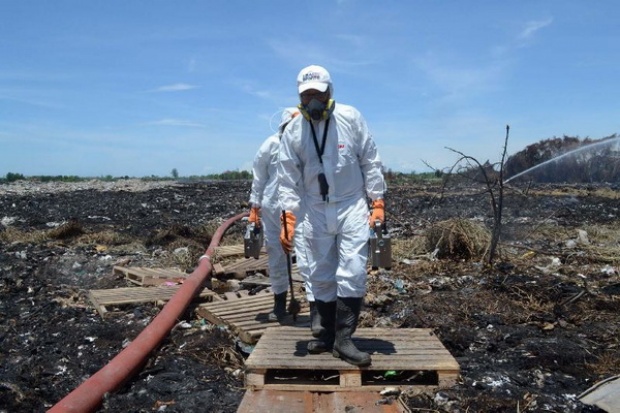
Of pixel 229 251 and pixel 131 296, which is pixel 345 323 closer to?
pixel 131 296

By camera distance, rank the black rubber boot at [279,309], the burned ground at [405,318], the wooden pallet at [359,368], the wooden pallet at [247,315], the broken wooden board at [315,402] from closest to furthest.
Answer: the broken wooden board at [315,402] → the wooden pallet at [359,368] → the burned ground at [405,318] → the wooden pallet at [247,315] → the black rubber boot at [279,309]

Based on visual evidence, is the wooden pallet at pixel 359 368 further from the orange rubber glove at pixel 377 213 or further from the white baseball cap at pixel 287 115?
the white baseball cap at pixel 287 115

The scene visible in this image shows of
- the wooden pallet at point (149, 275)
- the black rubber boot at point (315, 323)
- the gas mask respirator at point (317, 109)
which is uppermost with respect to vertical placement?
the gas mask respirator at point (317, 109)

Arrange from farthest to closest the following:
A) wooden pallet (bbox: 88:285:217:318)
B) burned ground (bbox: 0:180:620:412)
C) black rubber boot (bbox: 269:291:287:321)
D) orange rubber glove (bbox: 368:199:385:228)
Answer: wooden pallet (bbox: 88:285:217:318) → black rubber boot (bbox: 269:291:287:321) → orange rubber glove (bbox: 368:199:385:228) → burned ground (bbox: 0:180:620:412)

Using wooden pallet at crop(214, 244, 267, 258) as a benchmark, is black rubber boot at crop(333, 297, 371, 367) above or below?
above

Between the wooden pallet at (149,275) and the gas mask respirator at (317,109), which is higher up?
the gas mask respirator at (317,109)

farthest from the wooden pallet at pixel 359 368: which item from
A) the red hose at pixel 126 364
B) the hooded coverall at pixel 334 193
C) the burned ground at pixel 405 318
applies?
the red hose at pixel 126 364

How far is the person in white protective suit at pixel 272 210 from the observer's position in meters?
5.41

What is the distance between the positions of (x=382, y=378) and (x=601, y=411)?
4.31 feet

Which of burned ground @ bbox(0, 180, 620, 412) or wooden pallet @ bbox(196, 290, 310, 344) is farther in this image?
wooden pallet @ bbox(196, 290, 310, 344)

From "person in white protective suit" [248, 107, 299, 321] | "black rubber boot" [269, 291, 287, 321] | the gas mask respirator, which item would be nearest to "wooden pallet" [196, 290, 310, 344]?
"black rubber boot" [269, 291, 287, 321]

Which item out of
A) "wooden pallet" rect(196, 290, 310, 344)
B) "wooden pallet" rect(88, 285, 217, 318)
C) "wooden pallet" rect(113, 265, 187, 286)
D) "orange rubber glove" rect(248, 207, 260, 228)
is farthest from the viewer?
"wooden pallet" rect(113, 265, 187, 286)

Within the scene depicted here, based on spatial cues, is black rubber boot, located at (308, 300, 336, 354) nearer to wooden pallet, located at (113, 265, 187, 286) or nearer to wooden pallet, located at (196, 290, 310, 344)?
wooden pallet, located at (196, 290, 310, 344)

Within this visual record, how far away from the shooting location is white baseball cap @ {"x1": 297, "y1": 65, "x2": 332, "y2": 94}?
12.6 feet
